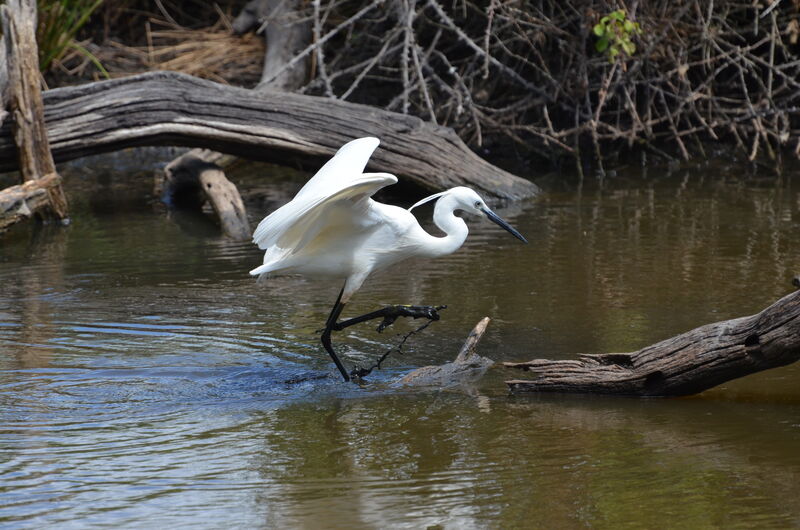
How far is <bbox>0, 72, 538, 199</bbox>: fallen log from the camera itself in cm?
939

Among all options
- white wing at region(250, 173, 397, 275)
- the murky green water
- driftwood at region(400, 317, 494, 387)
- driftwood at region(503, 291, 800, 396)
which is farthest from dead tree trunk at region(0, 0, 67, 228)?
driftwood at region(503, 291, 800, 396)

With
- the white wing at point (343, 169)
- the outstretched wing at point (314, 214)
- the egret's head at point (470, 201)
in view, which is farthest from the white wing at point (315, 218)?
the egret's head at point (470, 201)

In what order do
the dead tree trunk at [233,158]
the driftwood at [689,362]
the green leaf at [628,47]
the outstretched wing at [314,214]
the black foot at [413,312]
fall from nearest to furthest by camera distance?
1. the driftwood at [689,362]
2. the outstretched wing at [314,214]
3. the black foot at [413,312]
4. the dead tree trunk at [233,158]
5. the green leaf at [628,47]

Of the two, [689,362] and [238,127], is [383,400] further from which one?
[238,127]

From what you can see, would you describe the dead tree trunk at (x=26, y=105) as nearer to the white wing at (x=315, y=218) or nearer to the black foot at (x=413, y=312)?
the white wing at (x=315, y=218)

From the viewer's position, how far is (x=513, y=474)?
3906 mm

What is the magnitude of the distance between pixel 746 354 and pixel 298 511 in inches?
80.1

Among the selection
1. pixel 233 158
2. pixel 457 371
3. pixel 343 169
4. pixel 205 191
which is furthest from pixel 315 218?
pixel 233 158

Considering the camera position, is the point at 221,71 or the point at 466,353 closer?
the point at 466,353

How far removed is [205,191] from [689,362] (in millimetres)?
6073

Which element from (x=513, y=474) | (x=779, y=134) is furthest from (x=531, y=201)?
(x=513, y=474)

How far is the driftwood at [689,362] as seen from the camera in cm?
431

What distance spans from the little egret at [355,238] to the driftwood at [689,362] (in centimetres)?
99

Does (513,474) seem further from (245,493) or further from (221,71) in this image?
(221,71)
